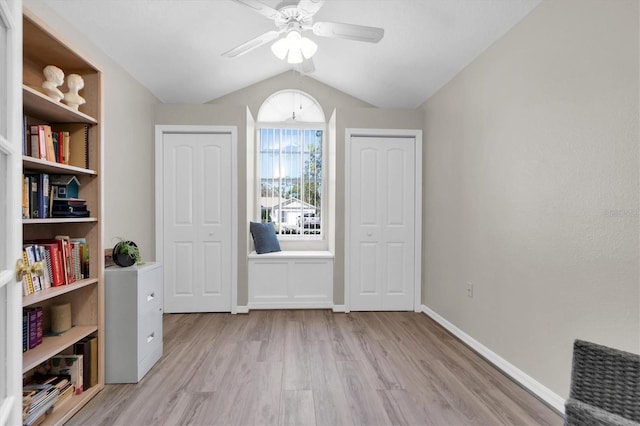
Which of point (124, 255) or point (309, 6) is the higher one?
point (309, 6)

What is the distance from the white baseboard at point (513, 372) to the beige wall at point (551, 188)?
0.14ft

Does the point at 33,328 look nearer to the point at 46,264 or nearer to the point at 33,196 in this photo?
the point at 46,264

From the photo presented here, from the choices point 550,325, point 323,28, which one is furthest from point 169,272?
point 550,325

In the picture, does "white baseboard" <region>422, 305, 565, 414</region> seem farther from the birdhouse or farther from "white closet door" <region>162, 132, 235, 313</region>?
the birdhouse

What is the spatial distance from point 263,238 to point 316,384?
202 cm

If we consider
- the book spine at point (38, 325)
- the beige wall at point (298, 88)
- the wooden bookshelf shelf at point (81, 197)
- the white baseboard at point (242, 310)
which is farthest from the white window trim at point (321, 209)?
the book spine at point (38, 325)

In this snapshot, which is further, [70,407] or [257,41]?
[257,41]

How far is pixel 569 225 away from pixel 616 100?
26.6 inches

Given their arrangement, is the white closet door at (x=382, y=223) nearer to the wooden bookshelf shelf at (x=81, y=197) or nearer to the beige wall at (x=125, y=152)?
the beige wall at (x=125, y=152)

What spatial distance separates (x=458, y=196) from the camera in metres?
2.96

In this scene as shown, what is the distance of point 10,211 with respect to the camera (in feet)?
3.07

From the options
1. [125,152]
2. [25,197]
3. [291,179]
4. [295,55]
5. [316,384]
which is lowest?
[316,384]

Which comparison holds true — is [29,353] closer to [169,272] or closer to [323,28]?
[169,272]

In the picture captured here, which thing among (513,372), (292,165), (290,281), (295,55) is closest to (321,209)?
(292,165)
